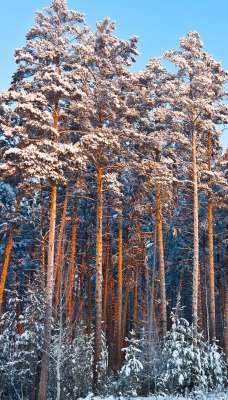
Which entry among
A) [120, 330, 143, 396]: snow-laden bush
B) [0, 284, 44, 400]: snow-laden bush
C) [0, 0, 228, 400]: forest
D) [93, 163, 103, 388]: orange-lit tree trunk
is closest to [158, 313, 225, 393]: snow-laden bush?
[0, 0, 228, 400]: forest

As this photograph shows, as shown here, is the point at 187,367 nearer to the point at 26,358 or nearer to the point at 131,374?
the point at 131,374

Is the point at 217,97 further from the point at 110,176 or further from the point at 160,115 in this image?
the point at 110,176

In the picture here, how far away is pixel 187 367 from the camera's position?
14094 millimetres

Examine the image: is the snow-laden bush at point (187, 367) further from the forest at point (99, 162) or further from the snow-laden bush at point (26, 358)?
the snow-laden bush at point (26, 358)

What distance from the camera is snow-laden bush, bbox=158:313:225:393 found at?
13758 millimetres

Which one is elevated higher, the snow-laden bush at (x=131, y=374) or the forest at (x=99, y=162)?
the forest at (x=99, y=162)

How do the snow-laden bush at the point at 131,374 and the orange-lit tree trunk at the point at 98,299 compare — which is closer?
the snow-laden bush at the point at 131,374

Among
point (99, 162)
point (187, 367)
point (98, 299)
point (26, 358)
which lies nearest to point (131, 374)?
point (187, 367)

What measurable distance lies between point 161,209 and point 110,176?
444 centimetres

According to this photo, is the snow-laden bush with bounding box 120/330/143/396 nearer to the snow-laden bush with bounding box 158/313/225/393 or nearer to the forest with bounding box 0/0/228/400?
the forest with bounding box 0/0/228/400

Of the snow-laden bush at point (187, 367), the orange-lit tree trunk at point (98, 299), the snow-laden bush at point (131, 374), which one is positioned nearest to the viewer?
the snow-laden bush at point (187, 367)

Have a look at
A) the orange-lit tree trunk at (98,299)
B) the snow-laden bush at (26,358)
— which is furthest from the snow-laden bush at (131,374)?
the snow-laden bush at (26,358)

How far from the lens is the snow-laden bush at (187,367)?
1376cm

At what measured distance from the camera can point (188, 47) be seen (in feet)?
63.0
